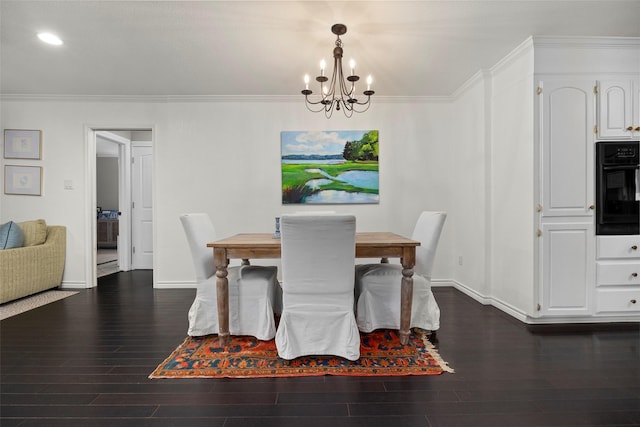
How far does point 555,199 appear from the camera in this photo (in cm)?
265

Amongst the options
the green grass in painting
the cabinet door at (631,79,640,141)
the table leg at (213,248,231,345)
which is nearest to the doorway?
the green grass in painting

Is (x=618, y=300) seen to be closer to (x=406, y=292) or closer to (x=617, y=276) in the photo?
(x=617, y=276)

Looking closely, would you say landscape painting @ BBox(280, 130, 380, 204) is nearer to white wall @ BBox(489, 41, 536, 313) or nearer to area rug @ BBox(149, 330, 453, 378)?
white wall @ BBox(489, 41, 536, 313)

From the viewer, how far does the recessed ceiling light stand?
2.58 metres

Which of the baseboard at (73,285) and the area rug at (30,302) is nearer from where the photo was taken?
the area rug at (30,302)

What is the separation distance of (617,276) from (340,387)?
8.41 ft

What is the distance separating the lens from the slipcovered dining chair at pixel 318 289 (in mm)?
1924

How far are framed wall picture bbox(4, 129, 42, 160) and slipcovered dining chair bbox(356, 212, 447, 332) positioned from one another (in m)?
4.31

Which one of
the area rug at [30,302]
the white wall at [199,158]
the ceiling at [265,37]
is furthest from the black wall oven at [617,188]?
the area rug at [30,302]

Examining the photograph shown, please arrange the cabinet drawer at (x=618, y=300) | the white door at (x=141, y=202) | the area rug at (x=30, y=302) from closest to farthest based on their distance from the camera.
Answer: the cabinet drawer at (x=618, y=300) < the area rug at (x=30, y=302) < the white door at (x=141, y=202)

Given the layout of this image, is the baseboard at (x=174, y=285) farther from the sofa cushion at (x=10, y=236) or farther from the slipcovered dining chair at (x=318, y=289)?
the slipcovered dining chair at (x=318, y=289)

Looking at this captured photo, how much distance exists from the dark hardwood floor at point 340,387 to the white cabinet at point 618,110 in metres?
1.57

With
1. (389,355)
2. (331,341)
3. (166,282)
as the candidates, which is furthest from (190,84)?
(389,355)

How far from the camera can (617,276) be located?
105 inches
